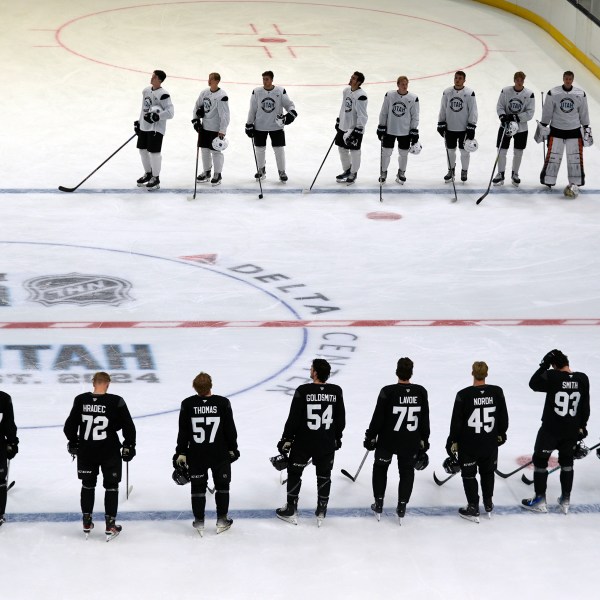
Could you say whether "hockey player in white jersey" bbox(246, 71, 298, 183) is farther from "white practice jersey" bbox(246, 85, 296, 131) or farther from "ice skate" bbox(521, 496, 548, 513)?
"ice skate" bbox(521, 496, 548, 513)

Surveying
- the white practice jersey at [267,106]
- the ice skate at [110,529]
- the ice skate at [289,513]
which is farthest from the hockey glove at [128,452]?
the white practice jersey at [267,106]

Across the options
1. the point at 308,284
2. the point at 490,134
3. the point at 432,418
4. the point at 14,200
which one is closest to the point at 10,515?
the point at 432,418

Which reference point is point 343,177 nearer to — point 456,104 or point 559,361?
point 456,104

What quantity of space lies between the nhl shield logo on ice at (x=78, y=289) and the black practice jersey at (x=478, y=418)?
4814 millimetres

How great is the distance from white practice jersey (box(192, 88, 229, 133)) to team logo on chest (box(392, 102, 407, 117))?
1.92 m

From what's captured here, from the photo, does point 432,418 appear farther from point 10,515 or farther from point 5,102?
point 5,102

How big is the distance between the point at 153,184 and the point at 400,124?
2907 mm

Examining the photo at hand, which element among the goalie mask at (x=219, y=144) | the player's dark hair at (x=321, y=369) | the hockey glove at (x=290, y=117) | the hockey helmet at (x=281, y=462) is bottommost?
the hockey helmet at (x=281, y=462)

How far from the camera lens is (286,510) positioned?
8227mm

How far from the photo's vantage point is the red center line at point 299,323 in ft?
38.0

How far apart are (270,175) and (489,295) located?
454cm

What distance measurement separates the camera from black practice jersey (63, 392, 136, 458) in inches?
307

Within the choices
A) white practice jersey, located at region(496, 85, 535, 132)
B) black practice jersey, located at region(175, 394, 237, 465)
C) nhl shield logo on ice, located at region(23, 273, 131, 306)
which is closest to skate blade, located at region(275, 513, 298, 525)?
black practice jersey, located at region(175, 394, 237, 465)

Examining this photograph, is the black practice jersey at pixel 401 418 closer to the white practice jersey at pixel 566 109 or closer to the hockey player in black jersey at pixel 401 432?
the hockey player in black jersey at pixel 401 432
